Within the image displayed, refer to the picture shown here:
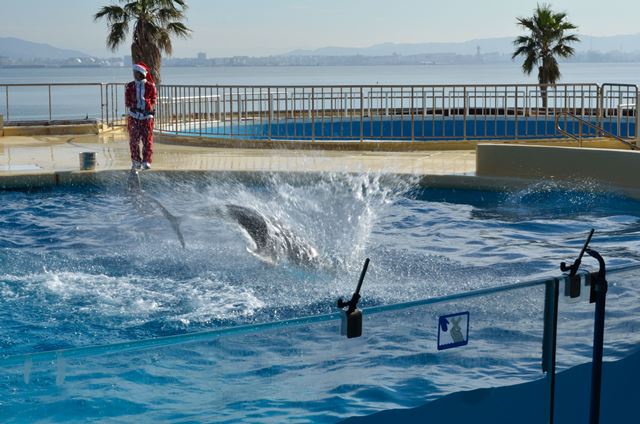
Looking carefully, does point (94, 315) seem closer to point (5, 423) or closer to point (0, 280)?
point (0, 280)

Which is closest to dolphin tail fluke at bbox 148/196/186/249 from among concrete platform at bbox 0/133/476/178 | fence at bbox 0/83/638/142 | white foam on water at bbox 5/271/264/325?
white foam on water at bbox 5/271/264/325

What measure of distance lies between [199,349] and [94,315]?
388cm

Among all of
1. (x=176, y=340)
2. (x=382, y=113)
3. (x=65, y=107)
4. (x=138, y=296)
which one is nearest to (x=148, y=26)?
(x=382, y=113)

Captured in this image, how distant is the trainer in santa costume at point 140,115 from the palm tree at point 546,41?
17.0 m

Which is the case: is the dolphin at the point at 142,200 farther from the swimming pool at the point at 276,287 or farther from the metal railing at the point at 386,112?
the metal railing at the point at 386,112

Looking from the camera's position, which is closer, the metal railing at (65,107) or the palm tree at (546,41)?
the metal railing at (65,107)

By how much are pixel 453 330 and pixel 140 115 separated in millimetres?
10049

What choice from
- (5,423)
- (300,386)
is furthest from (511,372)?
(5,423)

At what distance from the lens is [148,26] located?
22.1 meters

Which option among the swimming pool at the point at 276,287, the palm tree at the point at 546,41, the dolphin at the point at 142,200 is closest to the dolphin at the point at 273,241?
the swimming pool at the point at 276,287

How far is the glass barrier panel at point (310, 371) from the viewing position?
2.81m

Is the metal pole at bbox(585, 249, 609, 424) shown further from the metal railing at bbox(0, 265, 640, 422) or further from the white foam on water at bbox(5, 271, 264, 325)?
the white foam on water at bbox(5, 271, 264, 325)

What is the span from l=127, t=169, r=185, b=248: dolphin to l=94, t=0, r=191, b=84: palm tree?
993 cm

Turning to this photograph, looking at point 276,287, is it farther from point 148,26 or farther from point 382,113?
point 148,26
